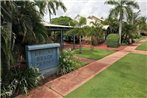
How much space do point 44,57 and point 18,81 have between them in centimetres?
196

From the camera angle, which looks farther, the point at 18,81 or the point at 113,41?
the point at 113,41

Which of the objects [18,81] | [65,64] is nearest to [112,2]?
→ [65,64]

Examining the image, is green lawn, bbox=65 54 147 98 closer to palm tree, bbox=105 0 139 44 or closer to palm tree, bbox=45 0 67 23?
palm tree, bbox=105 0 139 44

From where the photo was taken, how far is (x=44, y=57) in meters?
7.70

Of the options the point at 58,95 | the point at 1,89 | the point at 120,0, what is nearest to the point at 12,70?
the point at 1,89

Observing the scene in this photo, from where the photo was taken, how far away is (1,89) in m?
5.60

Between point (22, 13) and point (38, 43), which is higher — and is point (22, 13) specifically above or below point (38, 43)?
above

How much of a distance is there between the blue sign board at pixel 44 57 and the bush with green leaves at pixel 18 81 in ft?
1.88

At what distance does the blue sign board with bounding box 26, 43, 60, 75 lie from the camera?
23.0ft

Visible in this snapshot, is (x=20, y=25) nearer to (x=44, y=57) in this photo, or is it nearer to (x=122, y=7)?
(x=44, y=57)

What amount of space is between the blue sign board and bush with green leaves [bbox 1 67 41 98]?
0.57 m

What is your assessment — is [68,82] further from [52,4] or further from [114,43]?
[52,4]

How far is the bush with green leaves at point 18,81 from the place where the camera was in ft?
18.6

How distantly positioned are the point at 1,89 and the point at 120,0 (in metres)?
20.5
